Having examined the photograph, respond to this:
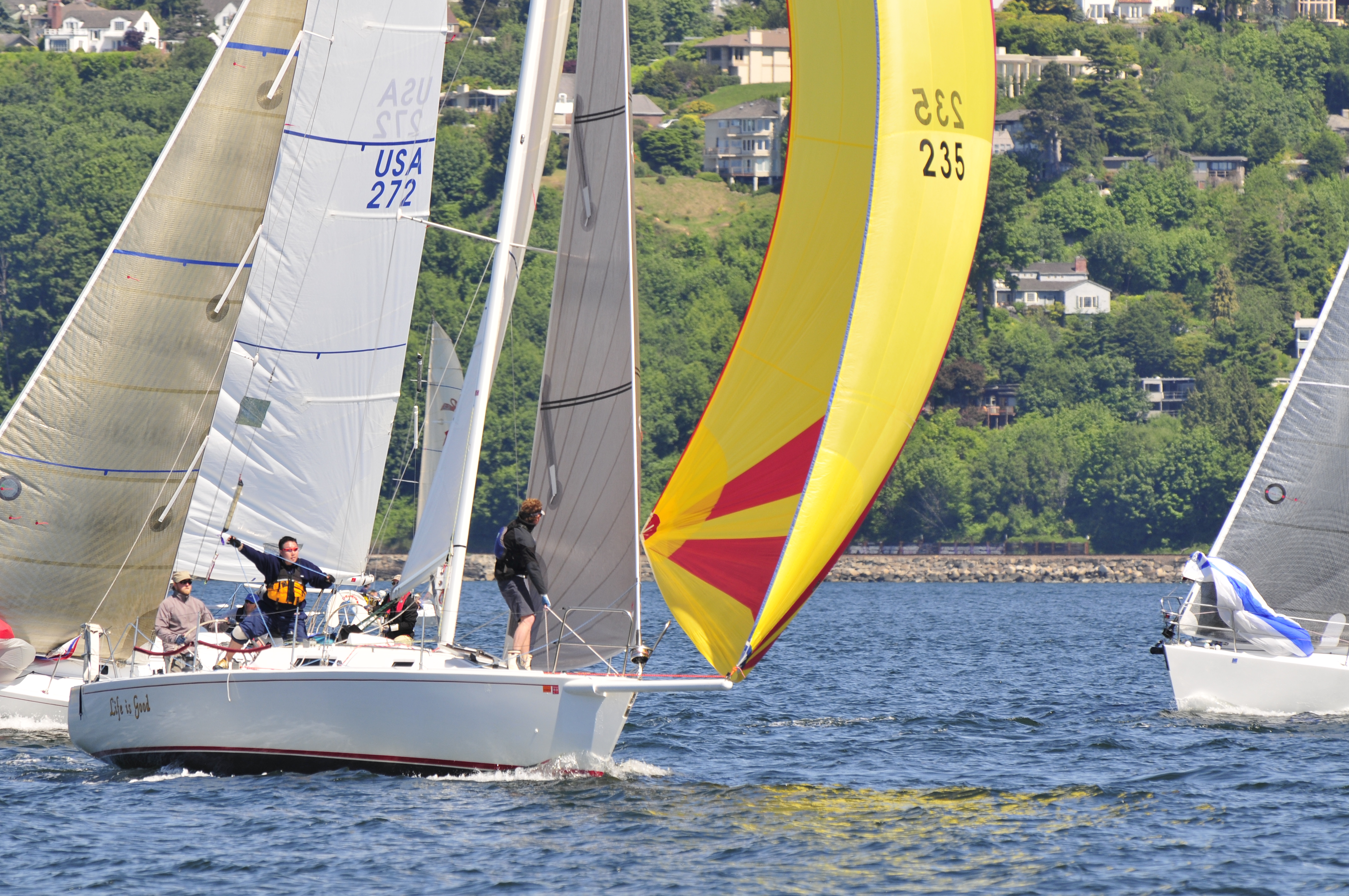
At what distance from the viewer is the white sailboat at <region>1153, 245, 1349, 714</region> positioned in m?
20.5

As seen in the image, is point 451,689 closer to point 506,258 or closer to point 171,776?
point 171,776

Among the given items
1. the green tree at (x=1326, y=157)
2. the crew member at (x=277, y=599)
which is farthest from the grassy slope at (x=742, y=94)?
the crew member at (x=277, y=599)

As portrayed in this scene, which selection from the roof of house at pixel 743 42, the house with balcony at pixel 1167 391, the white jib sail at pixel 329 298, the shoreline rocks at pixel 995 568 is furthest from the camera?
the roof of house at pixel 743 42

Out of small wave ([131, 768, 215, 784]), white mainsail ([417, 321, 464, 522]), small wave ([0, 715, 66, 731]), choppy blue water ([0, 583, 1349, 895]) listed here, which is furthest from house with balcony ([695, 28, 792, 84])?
small wave ([131, 768, 215, 784])

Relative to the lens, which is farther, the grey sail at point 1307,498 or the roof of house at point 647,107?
the roof of house at point 647,107

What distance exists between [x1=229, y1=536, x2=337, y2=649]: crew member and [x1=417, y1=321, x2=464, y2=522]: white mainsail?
1547cm

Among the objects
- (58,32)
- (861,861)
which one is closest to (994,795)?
(861,861)

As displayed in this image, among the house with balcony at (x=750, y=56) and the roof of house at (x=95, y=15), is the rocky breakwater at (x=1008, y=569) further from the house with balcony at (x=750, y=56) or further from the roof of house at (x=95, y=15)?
the roof of house at (x=95, y=15)

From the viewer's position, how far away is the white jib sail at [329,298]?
18.2m

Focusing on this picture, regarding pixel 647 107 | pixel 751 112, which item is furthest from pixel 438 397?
pixel 647 107

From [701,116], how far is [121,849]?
158019mm

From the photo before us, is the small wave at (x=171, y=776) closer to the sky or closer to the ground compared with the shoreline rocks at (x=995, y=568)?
closer to the sky

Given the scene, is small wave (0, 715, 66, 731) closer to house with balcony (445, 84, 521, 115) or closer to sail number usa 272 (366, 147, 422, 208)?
sail number usa 272 (366, 147, 422, 208)

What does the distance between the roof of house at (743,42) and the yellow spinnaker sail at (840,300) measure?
174m
